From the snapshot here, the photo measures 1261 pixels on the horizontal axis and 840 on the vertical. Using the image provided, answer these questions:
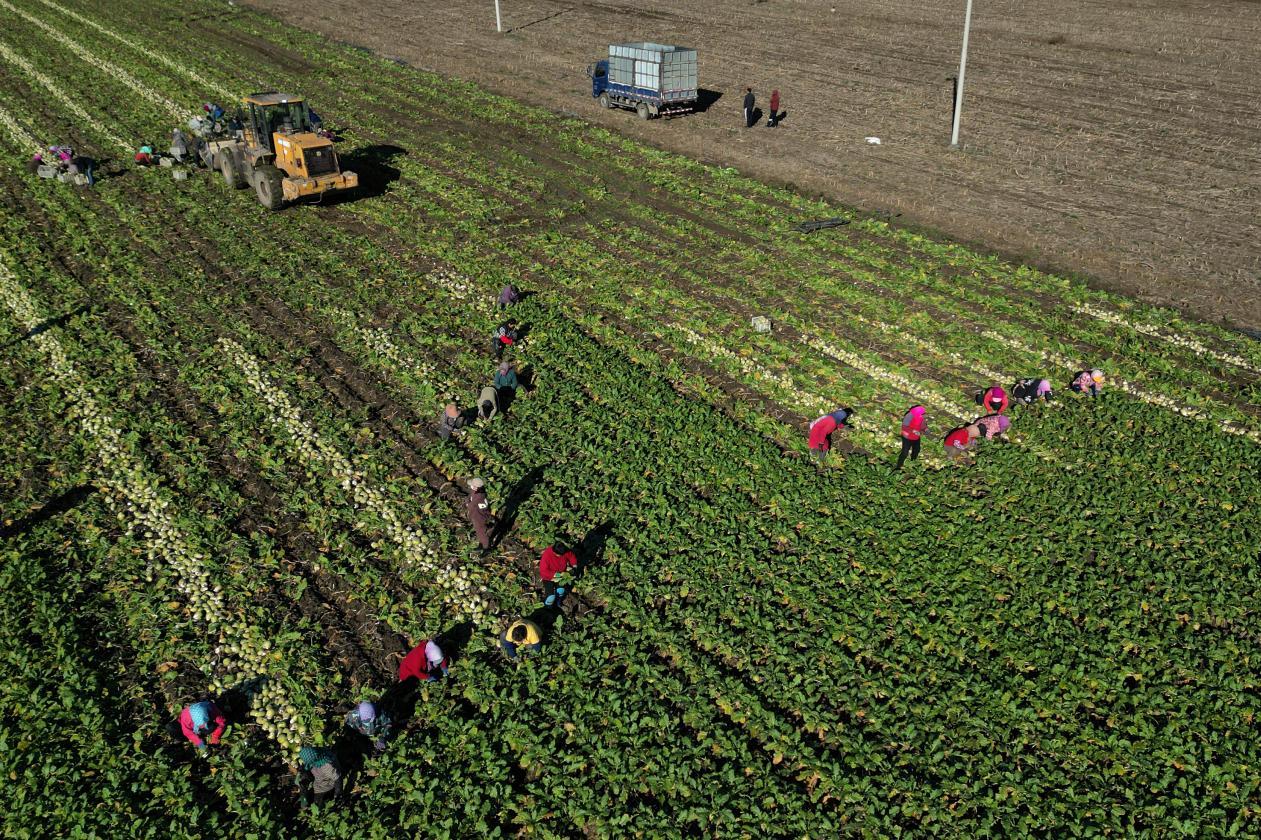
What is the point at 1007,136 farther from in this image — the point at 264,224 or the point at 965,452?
the point at 264,224

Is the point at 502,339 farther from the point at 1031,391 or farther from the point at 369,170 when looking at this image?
the point at 369,170

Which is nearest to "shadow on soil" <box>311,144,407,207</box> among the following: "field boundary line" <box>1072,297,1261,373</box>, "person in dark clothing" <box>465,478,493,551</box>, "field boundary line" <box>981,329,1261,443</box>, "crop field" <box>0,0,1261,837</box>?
"crop field" <box>0,0,1261,837</box>

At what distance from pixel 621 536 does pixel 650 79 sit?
28.1 meters

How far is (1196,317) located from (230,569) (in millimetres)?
24649

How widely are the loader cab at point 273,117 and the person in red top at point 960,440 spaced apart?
22900mm

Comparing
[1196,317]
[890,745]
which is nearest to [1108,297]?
[1196,317]

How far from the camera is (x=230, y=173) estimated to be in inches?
1164

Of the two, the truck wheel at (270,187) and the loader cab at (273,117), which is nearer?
the loader cab at (273,117)

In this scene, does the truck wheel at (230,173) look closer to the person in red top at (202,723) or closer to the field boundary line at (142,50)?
the field boundary line at (142,50)

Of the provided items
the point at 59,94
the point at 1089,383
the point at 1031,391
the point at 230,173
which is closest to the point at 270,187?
the point at 230,173

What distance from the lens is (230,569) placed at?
14.9m

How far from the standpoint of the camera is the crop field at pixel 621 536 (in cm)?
1138

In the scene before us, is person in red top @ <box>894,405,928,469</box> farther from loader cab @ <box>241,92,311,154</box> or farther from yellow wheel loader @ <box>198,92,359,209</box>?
loader cab @ <box>241,92,311,154</box>

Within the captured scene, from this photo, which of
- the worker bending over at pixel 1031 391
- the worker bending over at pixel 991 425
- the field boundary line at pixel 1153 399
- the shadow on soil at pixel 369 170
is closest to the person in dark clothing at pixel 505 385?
the worker bending over at pixel 991 425
